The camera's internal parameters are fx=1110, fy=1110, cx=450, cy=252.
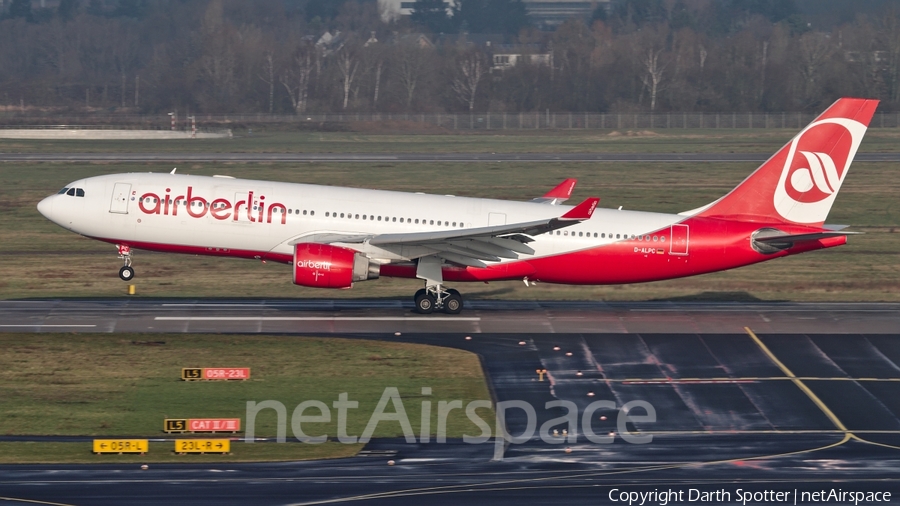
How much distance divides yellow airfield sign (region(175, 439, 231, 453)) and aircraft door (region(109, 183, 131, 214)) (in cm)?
1769

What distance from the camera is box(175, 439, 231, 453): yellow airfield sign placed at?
2580cm

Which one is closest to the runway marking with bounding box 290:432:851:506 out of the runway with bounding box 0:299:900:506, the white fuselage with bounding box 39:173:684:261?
the runway with bounding box 0:299:900:506

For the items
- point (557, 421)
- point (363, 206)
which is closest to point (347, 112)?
point (363, 206)

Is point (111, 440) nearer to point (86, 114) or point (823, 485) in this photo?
point (823, 485)

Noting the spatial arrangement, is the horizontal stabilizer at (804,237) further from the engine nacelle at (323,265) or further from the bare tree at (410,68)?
the bare tree at (410,68)

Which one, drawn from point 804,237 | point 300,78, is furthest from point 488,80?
point 804,237

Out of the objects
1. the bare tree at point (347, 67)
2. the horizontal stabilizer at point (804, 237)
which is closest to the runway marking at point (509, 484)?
the horizontal stabilizer at point (804, 237)

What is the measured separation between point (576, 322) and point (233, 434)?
1722cm

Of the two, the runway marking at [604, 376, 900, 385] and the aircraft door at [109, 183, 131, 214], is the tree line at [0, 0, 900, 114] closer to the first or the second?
the aircraft door at [109, 183, 131, 214]

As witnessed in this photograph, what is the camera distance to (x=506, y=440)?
27297mm

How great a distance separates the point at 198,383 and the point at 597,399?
37.3 ft

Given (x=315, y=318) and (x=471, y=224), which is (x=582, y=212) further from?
(x=315, y=318)

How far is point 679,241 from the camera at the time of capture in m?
42.0

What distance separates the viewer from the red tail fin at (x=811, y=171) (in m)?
41.5
